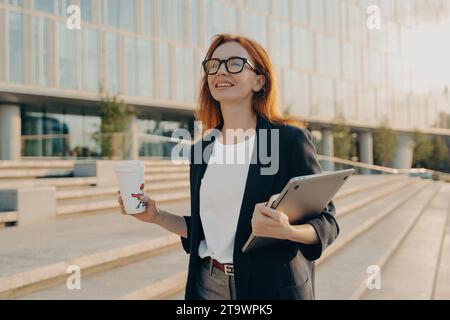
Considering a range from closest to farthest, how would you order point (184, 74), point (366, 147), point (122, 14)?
point (122, 14)
point (184, 74)
point (366, 147)

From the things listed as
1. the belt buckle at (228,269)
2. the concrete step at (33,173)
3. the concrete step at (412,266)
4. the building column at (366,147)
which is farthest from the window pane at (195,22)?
the belt buckle at (228,269)

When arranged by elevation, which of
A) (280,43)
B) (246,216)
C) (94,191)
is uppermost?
A: (280,43)

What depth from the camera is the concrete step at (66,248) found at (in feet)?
11.8

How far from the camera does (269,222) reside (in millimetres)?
1409

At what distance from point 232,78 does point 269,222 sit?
64cm

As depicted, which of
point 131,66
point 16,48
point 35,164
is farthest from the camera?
point 131,66

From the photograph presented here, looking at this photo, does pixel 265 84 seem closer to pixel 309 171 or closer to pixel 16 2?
pixel 309 171

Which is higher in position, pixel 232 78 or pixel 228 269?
pixel 232 78

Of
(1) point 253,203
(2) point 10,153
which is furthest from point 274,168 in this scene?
(2) point 10,153

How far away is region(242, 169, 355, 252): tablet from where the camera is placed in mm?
1397

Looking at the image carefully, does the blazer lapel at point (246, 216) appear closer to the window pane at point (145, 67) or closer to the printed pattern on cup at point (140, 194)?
the printed pattern on cup at point (140, 194)

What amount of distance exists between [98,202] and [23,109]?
1826 cm

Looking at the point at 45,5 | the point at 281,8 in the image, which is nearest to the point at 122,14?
the point at 45,5

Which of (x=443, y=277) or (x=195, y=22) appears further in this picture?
(x=195, y=22)
